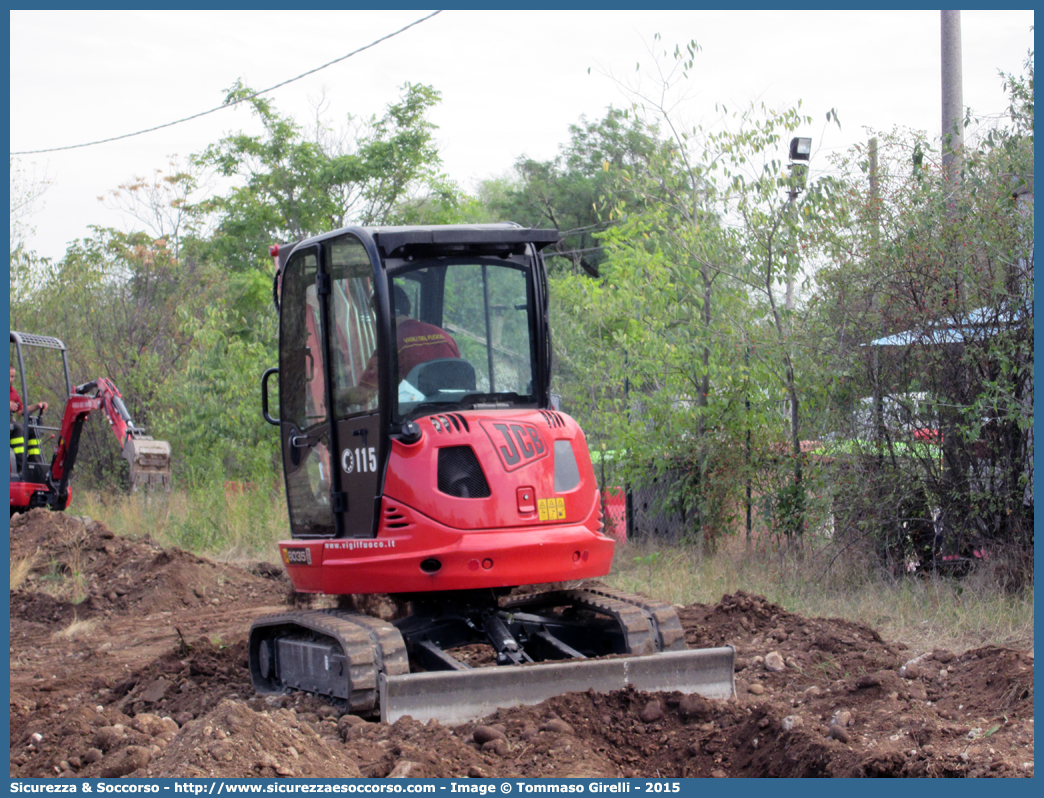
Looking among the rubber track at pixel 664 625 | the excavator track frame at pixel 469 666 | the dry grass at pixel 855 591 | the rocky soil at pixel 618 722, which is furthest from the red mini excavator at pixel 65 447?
the rubber track at pixel 664 625

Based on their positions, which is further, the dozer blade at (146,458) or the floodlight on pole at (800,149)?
the dozer blade at (146,458)

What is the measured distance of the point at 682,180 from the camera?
34.6ft

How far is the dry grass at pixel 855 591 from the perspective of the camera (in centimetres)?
737

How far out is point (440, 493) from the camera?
18.6 ft

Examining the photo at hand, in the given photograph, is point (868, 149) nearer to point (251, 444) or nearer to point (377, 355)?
point (377, 355)

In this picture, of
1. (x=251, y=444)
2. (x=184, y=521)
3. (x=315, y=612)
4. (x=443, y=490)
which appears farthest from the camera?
(x=251, y=444)

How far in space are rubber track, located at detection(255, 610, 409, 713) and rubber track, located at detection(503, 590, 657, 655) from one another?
1.36 metres

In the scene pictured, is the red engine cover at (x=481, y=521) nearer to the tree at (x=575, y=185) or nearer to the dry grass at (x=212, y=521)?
the dry grass at (x=212, y=521)

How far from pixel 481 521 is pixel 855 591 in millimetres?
4660

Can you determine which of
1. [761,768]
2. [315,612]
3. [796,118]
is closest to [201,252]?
[796,118]

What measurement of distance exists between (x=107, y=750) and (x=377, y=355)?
246 centimetres

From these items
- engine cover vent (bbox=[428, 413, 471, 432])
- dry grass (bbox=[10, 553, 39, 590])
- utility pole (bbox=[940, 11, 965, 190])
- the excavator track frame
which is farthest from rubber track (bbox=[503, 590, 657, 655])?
utility pole (bbox=[940, 11, 965, 190])

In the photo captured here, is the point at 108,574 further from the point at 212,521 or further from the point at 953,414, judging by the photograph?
the point at 953,414

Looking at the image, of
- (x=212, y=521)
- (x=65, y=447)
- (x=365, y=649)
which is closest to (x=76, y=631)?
(x=65, y=447)
